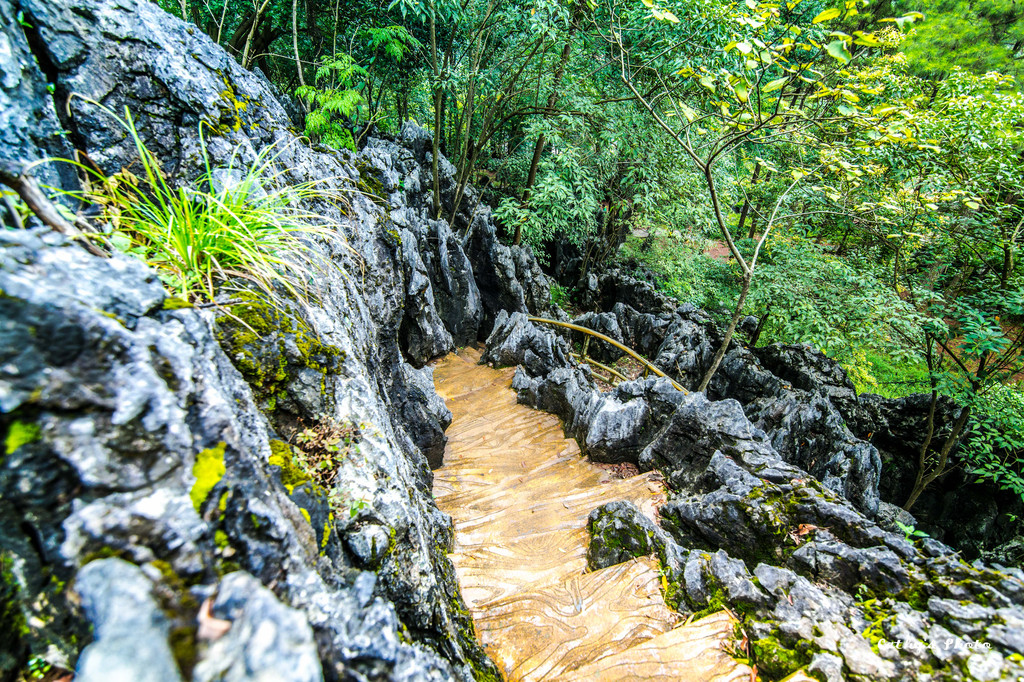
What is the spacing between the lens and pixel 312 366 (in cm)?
177

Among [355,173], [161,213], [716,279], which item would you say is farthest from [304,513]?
[716,279]

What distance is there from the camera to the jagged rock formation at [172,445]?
0.81m

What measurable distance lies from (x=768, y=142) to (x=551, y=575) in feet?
20.2

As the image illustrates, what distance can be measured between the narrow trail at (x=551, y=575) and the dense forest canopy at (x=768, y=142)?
9.83ft

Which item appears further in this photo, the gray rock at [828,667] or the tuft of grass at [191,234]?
the gray rock at [828,667]

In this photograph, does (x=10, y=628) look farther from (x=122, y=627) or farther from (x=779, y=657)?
(x=779, y=657)

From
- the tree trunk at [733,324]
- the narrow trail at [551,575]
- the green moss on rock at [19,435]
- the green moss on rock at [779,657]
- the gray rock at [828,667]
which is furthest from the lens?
the tree trunk at [733,324]

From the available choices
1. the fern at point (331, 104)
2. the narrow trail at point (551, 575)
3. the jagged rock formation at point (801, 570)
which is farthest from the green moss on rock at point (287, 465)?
the fern at point (331, 104)

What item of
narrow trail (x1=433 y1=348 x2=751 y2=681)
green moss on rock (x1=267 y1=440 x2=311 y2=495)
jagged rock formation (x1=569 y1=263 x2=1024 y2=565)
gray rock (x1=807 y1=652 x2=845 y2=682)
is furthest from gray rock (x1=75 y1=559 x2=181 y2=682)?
jagged rock formation (x1=569 y1=263 x2=1024 y2=565)

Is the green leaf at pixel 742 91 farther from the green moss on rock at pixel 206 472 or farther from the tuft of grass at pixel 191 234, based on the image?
the green moss on rock at pixel 206 472

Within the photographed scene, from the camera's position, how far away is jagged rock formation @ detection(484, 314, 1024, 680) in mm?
1825

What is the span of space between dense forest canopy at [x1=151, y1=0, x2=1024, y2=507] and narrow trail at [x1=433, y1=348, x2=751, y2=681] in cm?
299

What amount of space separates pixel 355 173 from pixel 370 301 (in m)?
2.21

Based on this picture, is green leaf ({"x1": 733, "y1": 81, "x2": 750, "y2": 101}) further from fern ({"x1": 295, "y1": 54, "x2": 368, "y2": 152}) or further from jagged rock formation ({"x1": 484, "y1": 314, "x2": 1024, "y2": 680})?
fern ({"x1": 295, "y1": 54, "x2": 368, "y2": 152})
